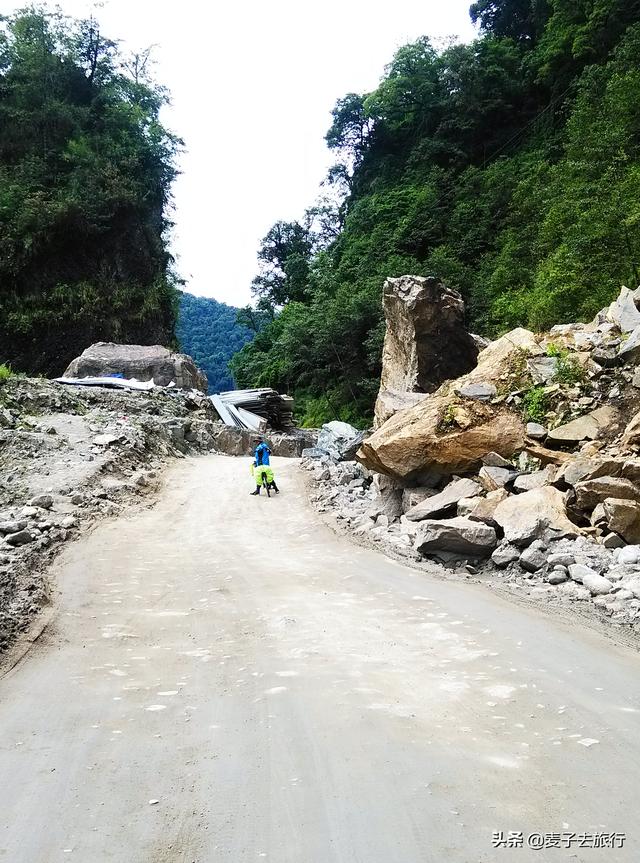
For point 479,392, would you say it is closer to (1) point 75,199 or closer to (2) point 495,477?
(2) point 495,477

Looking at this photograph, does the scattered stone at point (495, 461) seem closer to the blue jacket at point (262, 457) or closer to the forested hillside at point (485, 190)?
the blue jacket at point (262, 457)

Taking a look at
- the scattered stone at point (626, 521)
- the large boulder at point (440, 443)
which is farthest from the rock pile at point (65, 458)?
the scattered stone at point (626, 521)

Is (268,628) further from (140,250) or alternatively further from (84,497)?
(140,250)

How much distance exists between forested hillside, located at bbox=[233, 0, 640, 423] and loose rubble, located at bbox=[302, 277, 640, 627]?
21.5 ft

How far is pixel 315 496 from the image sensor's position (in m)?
11.2

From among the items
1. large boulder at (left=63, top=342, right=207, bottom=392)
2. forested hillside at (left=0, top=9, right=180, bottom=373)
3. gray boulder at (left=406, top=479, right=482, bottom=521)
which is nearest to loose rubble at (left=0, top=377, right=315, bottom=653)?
large boulder at (left=63, top=342, right=207, bottom=392)

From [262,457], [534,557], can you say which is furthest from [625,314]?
[262,457]

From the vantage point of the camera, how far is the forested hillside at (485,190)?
15602 millimetres

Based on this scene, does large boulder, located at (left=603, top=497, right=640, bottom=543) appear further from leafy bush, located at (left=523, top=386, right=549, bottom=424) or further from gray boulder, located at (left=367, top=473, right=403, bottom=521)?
gray boulder, located at (left=367, top=473, right=403, bottom=521)

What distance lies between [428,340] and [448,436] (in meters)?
5.01

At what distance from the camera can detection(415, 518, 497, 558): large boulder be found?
236 inches

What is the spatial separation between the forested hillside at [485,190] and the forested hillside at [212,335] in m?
19.9

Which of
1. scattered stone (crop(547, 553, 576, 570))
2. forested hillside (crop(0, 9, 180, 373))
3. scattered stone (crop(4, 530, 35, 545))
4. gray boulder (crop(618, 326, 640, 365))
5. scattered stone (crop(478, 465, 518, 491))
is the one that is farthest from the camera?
forested hillside (crop(0, 9, 180, 373))

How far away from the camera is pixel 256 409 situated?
25.7 meters
